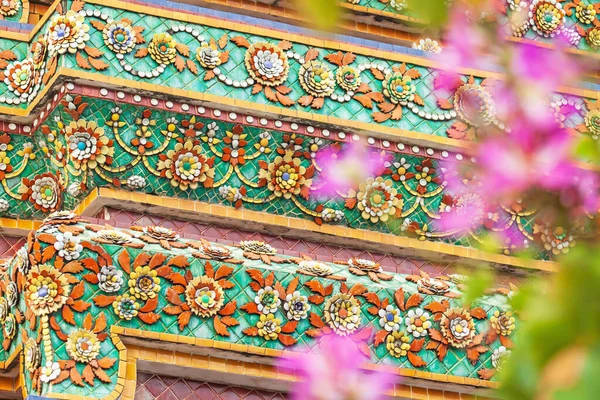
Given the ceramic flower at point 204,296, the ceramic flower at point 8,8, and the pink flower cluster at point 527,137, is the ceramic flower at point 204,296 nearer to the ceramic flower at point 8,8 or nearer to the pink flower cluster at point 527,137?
the ceramic flower at point 8,8

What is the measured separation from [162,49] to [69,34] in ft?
1.84

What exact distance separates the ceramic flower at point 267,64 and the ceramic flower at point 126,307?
1.87 m

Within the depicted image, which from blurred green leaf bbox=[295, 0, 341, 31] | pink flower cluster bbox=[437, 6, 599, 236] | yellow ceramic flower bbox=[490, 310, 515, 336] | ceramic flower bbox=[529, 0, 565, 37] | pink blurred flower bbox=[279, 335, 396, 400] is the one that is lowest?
pink blurred flower bbox=[279, 335, 396, 400]

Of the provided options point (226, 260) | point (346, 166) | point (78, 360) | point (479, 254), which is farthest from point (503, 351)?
point (346, 166)

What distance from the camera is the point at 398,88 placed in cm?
875

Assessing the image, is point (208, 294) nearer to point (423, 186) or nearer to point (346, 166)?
point (423, 186)

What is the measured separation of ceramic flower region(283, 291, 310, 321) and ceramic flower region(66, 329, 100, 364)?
1.08 m

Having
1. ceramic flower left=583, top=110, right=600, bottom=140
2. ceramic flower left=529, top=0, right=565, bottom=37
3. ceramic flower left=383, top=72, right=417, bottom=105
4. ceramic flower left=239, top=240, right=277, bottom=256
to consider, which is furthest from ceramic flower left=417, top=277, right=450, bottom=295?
ceramic flower left=529, top=0, right=565, bottom=37

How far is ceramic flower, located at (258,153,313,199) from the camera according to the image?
8414 millimetres

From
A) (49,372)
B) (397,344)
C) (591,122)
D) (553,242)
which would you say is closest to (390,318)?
(397,344)

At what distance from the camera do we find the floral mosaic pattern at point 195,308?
7078 mm

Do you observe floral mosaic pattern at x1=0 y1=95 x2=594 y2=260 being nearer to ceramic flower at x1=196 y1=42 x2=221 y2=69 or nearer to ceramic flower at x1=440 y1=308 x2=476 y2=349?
ceramic flower at x1=196 y1=42 x2=221 y2=69

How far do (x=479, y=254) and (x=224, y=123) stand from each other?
6.26 ft

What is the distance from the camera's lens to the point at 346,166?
205 cm
